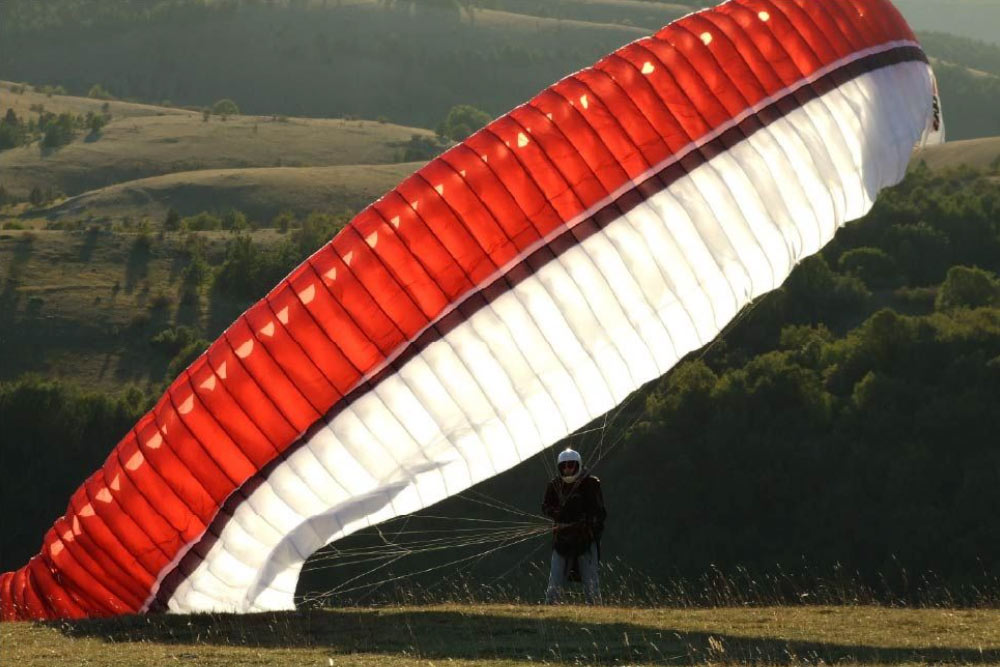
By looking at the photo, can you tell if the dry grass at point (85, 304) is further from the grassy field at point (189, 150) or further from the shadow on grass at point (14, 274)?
the grassy field at point (189, 150)

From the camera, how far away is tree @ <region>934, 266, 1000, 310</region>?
46188 mm

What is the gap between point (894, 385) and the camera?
Answer: 38.5 m

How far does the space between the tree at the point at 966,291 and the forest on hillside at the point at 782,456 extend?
0.76m

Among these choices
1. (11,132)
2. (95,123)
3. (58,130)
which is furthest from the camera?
(95,123)

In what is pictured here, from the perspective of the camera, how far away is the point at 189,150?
10381cm

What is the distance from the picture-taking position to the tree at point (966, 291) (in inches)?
1818

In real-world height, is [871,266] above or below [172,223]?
above

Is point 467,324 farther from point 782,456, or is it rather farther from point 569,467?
point 782,456

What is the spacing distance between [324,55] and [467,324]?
Result: 170 meters

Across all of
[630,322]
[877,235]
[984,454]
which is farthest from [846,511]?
[630,322]

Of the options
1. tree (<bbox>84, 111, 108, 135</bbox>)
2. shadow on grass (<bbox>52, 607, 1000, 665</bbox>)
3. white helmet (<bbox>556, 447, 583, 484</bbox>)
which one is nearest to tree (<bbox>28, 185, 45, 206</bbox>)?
tree (<bbox>84, 111, 108, 135</bbox>)

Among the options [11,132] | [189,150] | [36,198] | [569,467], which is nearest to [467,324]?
[569,467]

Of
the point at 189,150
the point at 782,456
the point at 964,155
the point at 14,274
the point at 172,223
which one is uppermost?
the point at 14,274

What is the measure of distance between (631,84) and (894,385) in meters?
26.6
